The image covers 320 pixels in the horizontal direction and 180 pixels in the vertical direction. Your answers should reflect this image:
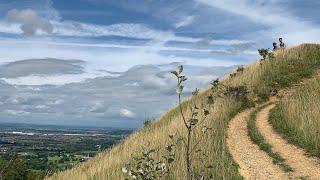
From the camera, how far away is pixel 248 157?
18.8 m

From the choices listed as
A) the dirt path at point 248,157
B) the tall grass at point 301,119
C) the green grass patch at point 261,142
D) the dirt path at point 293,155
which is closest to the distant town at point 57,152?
the dirt path at point 248,157

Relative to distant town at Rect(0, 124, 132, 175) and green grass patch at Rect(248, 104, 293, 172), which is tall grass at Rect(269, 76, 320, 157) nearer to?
green grass patch at Rect(248, 104, 293, 172)

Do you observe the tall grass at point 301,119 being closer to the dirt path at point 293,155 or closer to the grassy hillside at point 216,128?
the dirt path at point 293,155

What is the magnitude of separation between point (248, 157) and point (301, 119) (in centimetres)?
469

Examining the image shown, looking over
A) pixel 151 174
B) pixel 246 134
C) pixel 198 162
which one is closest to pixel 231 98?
pixel 246 134

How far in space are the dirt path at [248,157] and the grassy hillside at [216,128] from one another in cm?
36

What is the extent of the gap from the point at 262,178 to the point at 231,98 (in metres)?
15.8

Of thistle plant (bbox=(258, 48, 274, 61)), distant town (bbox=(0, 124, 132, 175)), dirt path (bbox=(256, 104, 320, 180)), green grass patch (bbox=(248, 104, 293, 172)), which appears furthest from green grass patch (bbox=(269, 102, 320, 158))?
thistle plant (bbox=(258, 48, 274, 61))

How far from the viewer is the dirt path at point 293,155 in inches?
619

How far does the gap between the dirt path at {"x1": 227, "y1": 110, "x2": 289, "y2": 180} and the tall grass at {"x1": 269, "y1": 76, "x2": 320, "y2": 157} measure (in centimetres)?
163

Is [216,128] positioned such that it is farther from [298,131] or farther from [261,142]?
[298,131]

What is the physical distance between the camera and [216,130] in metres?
22.9

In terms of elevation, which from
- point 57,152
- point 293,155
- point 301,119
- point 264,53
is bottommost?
point 57,152

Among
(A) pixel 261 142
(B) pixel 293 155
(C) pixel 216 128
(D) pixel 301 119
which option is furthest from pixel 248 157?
(C) pixel 216 128
